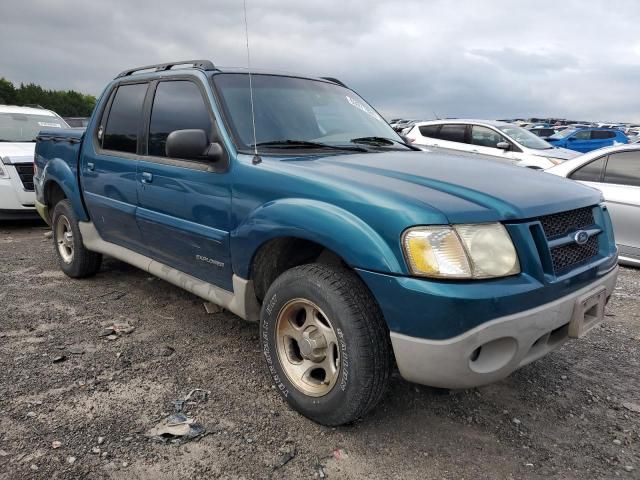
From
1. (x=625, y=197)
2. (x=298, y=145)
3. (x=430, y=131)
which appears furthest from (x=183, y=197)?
(x=430, y=131)

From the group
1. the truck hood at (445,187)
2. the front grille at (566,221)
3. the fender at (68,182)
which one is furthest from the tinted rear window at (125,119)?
the front grille at (566,221)

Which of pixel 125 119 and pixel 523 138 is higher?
pixel 125 119

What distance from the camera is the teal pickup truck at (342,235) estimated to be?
213 cm

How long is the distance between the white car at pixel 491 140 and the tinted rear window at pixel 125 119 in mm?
6411

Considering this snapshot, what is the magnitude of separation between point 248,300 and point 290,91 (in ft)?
4.81

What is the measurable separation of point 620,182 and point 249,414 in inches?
193

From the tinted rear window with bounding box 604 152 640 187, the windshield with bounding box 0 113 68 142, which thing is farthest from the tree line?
the tinted rear window with bounding box 604 152 640 187

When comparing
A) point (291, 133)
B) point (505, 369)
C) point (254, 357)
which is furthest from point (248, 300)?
point (505, 369)

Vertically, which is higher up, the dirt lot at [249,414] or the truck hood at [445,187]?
the truck hood at [445,187]

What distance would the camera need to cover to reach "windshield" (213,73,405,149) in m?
3.10

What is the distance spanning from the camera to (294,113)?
10.9 ft

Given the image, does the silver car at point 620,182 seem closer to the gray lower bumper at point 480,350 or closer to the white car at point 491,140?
the white car at point 491,140

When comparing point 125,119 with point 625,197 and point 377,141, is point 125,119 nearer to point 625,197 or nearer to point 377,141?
point 377,141

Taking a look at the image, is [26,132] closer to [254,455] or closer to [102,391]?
[102,391]
